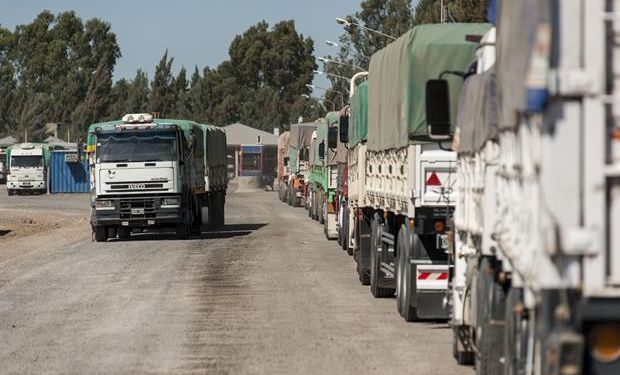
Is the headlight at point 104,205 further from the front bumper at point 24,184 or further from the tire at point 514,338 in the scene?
the front bumper at point 24,184

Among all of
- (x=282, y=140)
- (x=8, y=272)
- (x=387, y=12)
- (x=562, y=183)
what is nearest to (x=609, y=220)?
(x=562, y=183)

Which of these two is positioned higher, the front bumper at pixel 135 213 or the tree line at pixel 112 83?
the tree line at pixel 112 83

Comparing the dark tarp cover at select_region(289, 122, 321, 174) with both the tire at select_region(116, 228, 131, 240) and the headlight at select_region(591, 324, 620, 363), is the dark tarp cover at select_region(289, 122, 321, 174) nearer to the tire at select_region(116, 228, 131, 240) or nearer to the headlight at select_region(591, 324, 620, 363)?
the tire at select_region(116, 228, 131, 240)

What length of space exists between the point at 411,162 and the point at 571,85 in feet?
29.7

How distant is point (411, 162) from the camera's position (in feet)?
55.7

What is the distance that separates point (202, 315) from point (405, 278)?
8.86ft

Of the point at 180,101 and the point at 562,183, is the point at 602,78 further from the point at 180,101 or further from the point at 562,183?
the point at 180,101

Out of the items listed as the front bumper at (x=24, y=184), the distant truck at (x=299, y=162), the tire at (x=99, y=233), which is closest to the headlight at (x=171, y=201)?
the tire at (x=99, y=233)

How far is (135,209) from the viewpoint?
115 feet

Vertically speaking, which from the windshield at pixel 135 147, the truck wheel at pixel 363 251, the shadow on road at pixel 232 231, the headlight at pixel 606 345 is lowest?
the shadow on road at pixel 232 231

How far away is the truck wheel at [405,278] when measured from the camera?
679 inches

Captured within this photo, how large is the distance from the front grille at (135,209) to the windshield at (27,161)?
2041 inches

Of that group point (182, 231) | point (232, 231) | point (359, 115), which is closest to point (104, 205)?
point (182, 231)

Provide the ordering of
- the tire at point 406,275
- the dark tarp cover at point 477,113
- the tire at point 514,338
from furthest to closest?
the tire at point 406,275, the dark tarp cover at point 477,113, the tire at point 514,338
